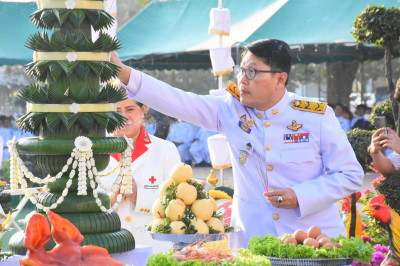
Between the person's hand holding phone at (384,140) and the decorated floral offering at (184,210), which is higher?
the person's hand holding phone at (384,140)

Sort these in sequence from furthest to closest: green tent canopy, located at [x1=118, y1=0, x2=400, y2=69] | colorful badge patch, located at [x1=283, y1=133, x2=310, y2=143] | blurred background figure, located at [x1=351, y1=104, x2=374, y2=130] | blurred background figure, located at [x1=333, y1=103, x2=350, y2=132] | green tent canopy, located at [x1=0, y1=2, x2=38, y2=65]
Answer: blurred background figure, located at [x1=333, y1=103, x2=350, y2=132] → blurred background figure, located at [x1=351, y1=104, x2=374, y2=130] → green tent canopy, located at [x1=0, y1=2, x2=38, y2=65] → green tent canopy, located at [x1=118, y1=0, x2=400, y2=69] → colorful badge patch, located at [x1=283, y1=133, x2=310, y2=143]

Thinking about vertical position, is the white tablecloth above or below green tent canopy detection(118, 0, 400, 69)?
below

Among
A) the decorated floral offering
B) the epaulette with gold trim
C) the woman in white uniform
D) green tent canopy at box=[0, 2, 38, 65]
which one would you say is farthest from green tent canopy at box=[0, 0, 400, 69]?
the decorated floral offering

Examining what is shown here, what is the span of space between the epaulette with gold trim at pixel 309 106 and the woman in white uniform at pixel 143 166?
1030 mm

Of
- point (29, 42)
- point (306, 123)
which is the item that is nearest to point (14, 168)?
point (29, 42)

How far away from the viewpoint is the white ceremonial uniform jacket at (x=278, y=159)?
3.68m

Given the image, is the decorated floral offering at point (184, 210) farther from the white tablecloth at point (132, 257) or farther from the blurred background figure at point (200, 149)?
the blurred background figure at point (200, 149)

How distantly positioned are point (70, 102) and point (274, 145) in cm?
134

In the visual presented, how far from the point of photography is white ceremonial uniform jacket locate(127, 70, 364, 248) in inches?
145

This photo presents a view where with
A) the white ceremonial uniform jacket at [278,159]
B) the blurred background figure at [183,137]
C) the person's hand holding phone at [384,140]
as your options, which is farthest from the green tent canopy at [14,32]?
the white ceremonial uniform jacket at [278,159]

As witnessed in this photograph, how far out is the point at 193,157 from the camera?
62.0 ft

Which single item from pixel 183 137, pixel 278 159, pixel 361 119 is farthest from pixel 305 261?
pixel 183 137

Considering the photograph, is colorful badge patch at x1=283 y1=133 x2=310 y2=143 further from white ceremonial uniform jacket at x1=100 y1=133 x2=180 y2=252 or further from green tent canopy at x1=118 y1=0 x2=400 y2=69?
green tent canopy at x1=118 y1=0 x2=400 y2=69

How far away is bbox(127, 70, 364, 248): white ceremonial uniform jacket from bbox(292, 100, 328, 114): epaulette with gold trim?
0.07ft
